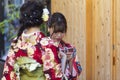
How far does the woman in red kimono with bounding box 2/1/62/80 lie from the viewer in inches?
144

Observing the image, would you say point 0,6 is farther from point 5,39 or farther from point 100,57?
point 100,57

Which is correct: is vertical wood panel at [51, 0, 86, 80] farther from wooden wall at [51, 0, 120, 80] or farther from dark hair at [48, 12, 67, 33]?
dark hair at [48, 12, 67, 33]

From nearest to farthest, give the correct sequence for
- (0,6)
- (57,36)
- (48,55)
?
1. (48,55)
2. (57,36)
3. (0,6)

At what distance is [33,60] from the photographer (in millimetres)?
3691

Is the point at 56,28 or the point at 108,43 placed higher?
the point at 56,28

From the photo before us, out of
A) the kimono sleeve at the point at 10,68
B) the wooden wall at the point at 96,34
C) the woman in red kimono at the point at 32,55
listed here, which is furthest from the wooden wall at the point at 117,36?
the kimono sleeve at the point at 10,68

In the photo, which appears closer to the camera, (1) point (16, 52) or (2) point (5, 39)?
(1) point (16, 52)

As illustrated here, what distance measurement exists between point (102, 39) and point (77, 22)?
510mm

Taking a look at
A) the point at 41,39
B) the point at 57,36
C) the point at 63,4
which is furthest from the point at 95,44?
the point at 41,39

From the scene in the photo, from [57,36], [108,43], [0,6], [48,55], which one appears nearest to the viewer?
[48,55]

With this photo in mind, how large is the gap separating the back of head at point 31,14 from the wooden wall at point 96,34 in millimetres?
2694

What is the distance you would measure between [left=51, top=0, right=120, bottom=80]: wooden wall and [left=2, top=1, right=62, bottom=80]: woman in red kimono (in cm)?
270

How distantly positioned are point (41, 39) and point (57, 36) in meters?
0.55

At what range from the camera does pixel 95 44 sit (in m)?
6.48
